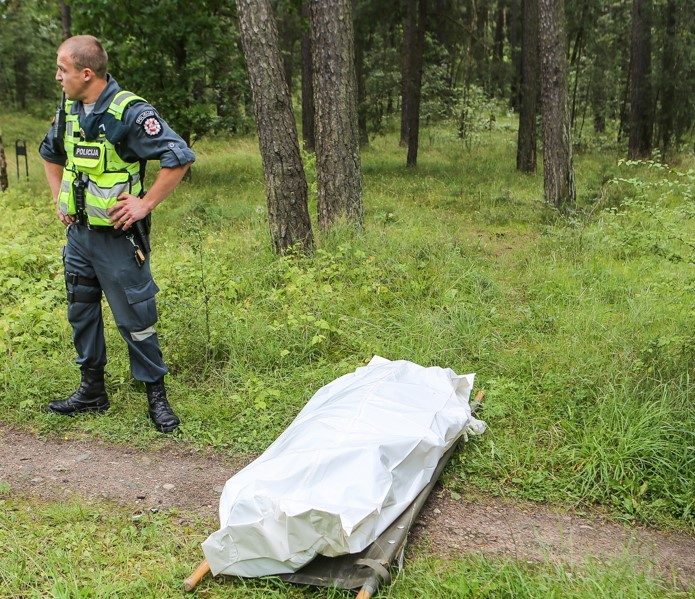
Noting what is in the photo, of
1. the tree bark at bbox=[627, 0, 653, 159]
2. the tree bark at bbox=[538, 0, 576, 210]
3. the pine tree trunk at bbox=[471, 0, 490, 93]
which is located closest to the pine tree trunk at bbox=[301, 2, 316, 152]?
the pine tree trunk at bbox=[471, 0, 490, 93]

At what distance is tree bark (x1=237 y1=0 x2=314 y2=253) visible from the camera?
250 inches

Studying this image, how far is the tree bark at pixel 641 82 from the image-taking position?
15258mm

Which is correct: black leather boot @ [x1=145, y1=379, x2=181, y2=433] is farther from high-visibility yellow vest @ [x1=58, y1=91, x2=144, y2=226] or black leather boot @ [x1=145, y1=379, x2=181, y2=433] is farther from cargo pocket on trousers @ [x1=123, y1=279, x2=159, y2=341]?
high-visibility yellow vest @ [x1=58, y1=91, x2=144, y2=226]

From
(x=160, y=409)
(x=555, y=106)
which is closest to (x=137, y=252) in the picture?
(x=160, y=409)

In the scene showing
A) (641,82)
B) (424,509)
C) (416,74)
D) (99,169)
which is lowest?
(424,509)

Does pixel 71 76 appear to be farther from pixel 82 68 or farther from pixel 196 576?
pixel 196 576

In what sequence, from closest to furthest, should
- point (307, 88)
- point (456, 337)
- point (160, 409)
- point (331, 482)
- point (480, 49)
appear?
point (331, 482), point (160, 409), point (456, 337), point (307, 88), point (480, 49)

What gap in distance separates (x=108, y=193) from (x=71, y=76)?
27.4 inches

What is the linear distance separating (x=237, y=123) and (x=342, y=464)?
14946 mm

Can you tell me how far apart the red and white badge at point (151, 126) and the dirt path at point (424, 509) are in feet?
6.42

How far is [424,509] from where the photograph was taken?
342cm

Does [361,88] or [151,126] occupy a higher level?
[361,88]

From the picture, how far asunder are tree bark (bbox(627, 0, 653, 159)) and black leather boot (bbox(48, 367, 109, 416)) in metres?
15.2

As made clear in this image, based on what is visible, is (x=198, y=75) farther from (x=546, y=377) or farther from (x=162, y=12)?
(x=546, y=377)
